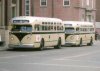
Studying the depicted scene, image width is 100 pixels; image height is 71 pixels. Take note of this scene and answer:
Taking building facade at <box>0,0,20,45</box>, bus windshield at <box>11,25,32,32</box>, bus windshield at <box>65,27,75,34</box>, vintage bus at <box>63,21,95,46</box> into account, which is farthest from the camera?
bus windshield at <box>65,27,75,34</box>

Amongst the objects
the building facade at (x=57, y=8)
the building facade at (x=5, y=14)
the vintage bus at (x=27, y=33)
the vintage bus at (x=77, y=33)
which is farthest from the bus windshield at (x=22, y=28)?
the building facade at (x=57, y=8)

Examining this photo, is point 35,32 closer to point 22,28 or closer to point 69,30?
point 22,28

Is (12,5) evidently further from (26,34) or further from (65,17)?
(65,17)

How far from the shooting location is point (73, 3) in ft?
218

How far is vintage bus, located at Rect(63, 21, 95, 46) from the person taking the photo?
43.6 m

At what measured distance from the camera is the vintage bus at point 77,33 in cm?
4356

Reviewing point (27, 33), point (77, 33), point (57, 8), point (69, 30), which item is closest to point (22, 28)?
point (27, 33)

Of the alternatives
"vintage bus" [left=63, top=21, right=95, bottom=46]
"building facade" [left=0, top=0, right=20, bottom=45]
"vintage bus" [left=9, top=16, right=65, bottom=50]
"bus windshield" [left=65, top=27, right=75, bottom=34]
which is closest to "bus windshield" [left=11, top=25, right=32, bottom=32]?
"vintage bus" [left=9, top=16, right=65, bottom=50]

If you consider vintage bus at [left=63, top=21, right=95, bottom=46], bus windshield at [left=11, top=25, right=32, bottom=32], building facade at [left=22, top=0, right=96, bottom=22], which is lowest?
vintage bus at [left=63, top=21, right=95, bottom=46]

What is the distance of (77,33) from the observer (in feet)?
147

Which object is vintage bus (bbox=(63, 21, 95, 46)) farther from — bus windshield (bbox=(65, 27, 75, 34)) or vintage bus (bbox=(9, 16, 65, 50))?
vintage bus (bbox=(9, 16, 65, 50))

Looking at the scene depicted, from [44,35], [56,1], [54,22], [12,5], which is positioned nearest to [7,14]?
[12,5]

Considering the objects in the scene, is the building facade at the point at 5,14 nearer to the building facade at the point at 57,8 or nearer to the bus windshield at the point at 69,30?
the bus windshield at the point at 69,30

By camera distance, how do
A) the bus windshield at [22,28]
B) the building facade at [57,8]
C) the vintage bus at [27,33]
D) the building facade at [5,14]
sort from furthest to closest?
1. the building facade at [57,8]
2. the building facade at [5,14]
3. the bus windshield at [22,28]
4. the vintage bus at [27,33]
